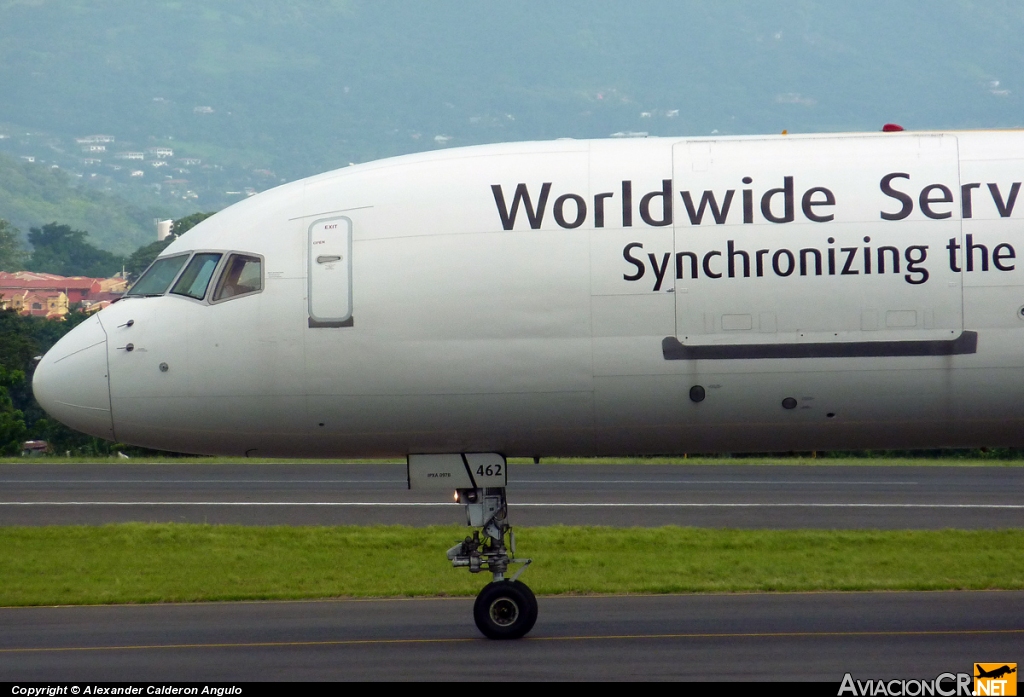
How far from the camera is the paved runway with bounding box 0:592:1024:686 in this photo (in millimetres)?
10945

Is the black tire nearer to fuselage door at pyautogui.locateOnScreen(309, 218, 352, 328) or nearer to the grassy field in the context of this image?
fuselage door at pyautogui.locateOnScreen(309, 218, 352, 328)

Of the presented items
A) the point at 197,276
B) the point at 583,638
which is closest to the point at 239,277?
the point at 197,276

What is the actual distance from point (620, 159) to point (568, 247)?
102cm

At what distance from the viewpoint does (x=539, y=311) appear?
10656 millimetres

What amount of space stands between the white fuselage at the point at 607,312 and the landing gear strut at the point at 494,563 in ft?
2.38

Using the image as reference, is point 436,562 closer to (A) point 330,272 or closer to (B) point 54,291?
(A) point 330,272

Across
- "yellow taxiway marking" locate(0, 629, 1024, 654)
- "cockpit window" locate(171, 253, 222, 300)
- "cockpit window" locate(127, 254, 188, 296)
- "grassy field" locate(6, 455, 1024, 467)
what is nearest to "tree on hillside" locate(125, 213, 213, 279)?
"grassy field" locate(6, 455, 1024, 467)

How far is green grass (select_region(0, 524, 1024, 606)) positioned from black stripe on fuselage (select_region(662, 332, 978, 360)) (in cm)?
564

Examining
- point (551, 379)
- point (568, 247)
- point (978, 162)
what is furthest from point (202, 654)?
point (978, 162)

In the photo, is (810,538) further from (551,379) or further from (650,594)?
(551,379)

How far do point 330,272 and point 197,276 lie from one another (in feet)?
4.50

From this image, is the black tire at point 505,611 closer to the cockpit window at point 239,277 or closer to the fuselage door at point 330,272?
the fuselage door at point 330,272

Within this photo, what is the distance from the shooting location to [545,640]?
1223 cm

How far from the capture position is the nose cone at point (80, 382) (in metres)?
11.1
